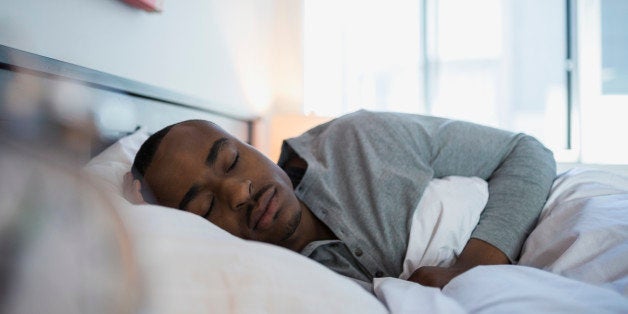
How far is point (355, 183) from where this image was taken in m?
0.99

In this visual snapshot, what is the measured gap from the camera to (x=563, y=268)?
65cm

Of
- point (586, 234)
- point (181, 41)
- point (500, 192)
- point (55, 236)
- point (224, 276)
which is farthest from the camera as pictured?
point (181, 41)

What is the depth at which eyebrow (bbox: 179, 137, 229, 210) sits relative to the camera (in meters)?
0.79

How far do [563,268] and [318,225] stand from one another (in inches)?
18.5

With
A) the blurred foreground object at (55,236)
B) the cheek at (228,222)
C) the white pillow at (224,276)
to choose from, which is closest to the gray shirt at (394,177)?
the cheek at (228,222)

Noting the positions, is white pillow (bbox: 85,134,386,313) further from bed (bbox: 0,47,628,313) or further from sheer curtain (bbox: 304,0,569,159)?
sheer curtain (bbox: 304,0,569,159)

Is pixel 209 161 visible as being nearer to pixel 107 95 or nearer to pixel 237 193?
pixel 237 193

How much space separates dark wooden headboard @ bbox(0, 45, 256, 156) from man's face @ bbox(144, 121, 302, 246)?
0.39 ft

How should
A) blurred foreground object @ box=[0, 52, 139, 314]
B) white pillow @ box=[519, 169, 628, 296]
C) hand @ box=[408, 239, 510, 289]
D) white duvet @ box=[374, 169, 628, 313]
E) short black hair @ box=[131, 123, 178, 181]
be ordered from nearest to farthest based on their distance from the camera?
blurred foreground object @ box=[0, 52, 139, 314]
white duvet @ box=[374, 169, 628, 313]
white pillow @ box=[519, 169, 628, 296]
hand @ box=[408, 239, 510, 289]
short black hair @ box=[131, 123, 178, 181]

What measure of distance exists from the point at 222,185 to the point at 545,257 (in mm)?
575

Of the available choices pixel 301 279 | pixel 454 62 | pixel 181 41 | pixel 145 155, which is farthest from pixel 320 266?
pixel 454 62

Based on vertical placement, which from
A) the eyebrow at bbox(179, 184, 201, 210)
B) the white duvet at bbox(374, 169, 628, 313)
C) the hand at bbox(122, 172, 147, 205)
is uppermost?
the hand at bbox(122, 172, 147, 205)

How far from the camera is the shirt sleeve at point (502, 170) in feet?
2.77

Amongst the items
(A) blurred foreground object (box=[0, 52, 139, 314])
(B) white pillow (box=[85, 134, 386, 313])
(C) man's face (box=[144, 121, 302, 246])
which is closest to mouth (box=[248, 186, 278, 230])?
(C) man's face (box=[144, 121, 302, 246])
